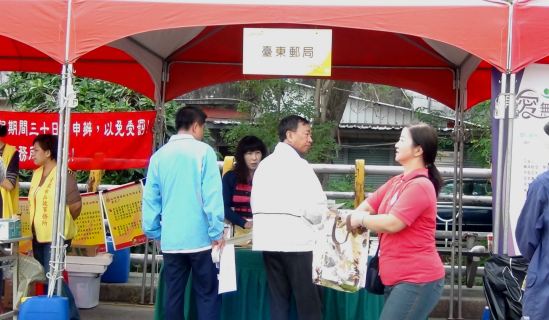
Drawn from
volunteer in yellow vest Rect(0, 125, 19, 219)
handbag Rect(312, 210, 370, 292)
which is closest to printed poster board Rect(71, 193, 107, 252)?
volunteer in yellow vest Rect(0, 125, 19, 219)

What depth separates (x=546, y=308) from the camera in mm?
2963

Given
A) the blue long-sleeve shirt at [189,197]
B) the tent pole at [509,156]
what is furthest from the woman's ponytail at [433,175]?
the blue long-sleeve shirt at [189,197]

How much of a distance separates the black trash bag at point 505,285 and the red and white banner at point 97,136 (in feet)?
11.6

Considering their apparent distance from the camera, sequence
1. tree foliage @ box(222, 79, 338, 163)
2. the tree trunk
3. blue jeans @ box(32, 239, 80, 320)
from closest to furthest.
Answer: blue jeans @ box(32, 239, 80, 320), tree foliage @ box(222, 79, 338, 163), the tree trunk

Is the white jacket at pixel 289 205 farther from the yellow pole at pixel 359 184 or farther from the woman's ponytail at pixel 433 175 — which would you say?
the yellow pole at pixel 359 184

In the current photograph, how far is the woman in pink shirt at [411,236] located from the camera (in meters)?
2.88

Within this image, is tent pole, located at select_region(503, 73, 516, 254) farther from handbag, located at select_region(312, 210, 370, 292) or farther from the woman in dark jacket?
the woman in dark jacket

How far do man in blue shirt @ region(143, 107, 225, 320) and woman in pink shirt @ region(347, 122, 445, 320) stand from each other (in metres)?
1.23

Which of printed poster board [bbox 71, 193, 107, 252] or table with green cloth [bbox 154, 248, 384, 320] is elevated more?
printed poster board [bbox 71, 193, 107, 252]

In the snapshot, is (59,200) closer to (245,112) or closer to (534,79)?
(534,79)

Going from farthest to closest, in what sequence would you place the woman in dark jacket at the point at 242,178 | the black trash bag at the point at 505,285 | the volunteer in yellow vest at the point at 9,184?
the volunteer in yellow vest at the point at 9,184, the woman in dark jacket at the point at 242,178, the black trash bag at the point at 505,285

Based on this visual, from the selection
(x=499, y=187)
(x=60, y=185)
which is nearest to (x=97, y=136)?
(x=60, y=185)

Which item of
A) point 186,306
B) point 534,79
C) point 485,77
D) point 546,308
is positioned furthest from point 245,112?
point 546,308

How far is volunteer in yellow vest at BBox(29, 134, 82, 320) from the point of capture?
4.77 metres
